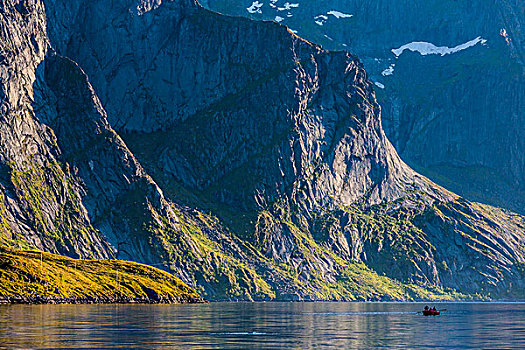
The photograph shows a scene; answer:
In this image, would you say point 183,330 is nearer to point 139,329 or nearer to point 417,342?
point 139,329

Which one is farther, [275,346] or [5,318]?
[5,318]

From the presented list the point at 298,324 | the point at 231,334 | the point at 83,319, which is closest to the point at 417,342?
the point at 231,334

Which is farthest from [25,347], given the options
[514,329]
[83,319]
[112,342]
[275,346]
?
Answer: [514,329]

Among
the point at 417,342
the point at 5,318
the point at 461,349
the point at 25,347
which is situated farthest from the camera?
the point at 5,318

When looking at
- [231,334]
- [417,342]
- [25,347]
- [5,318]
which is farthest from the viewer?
[5,318]

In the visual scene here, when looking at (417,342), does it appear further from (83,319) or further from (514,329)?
(83,319)

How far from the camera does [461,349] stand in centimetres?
11700

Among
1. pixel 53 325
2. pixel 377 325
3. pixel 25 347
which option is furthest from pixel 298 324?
pixel 25 347

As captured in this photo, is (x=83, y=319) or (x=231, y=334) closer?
(x=231, y=334)

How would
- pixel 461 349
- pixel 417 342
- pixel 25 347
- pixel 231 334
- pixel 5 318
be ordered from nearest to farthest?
pixel 25 347, pixel 461 349, pixel 417 342, pixel 231 334, pixel 5 318

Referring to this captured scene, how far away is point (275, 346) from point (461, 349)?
79.1ft

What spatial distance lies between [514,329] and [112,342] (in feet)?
271

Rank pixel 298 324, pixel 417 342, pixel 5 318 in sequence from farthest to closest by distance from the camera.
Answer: pixel 298 324, pixel 5 318, pixel 417 342

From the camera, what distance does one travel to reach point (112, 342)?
118 metres
